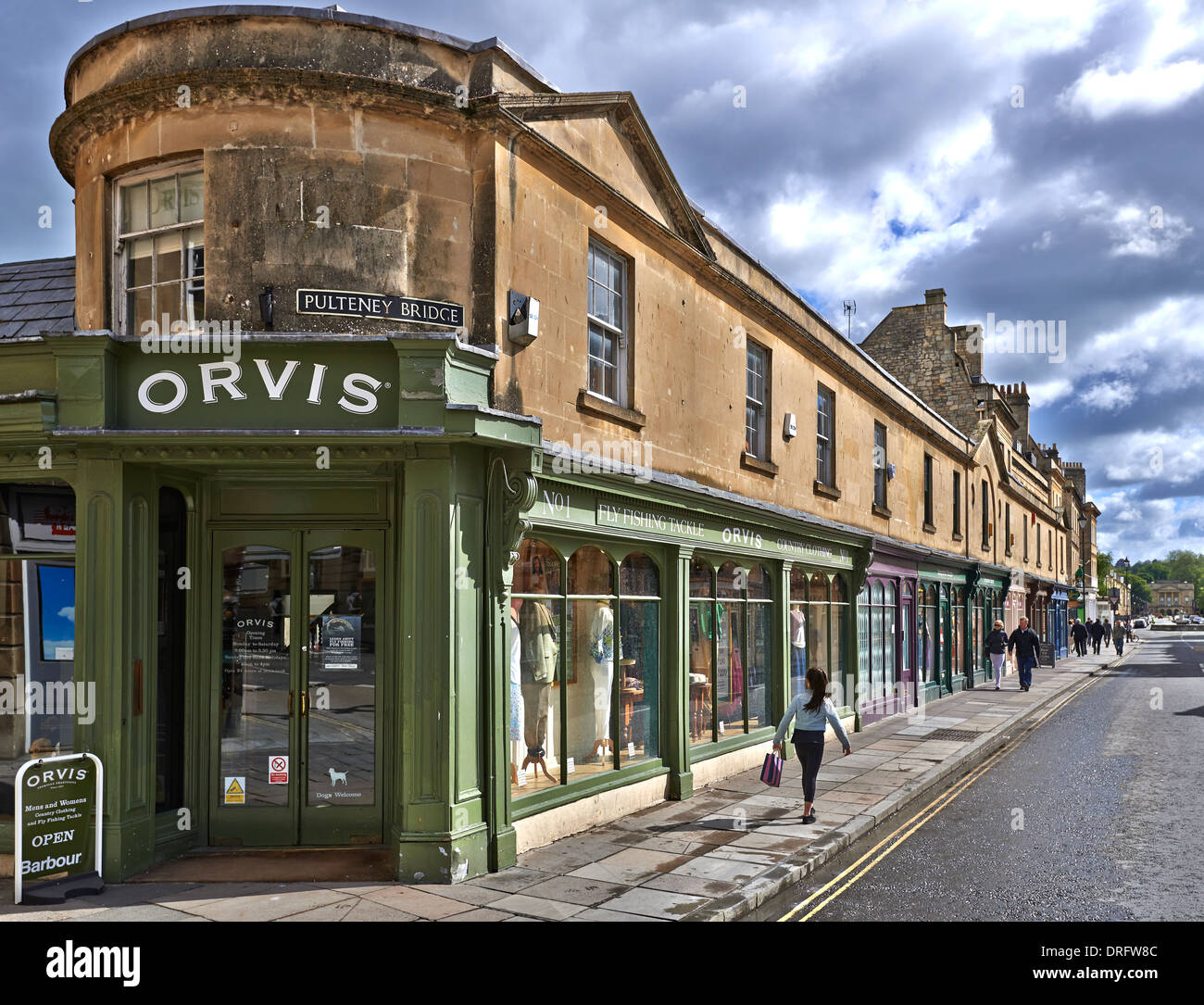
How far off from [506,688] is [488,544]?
52.5 inches

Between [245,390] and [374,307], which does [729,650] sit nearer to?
[374,307]

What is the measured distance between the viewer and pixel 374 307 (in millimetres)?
8312

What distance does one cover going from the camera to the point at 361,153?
848 cm

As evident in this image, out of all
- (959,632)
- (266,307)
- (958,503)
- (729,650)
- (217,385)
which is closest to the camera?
(217,385)

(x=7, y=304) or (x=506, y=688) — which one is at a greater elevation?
(x=7, y=304)

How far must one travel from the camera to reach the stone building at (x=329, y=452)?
26.3 ft

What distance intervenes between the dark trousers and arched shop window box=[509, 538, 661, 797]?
190 centimetres

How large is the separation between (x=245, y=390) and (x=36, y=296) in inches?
230

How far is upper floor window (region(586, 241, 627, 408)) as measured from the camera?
10.7 metres

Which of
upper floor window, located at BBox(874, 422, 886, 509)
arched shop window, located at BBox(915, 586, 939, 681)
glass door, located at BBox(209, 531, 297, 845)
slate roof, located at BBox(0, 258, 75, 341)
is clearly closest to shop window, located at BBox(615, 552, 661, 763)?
glass door, located at BBox(209, 531, 297, 845)

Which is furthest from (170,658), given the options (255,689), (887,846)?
(887,846)

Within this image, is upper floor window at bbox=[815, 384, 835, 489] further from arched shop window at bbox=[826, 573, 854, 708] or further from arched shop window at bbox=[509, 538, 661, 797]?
arched shop window at bbox=[509, 538, 661, 797]

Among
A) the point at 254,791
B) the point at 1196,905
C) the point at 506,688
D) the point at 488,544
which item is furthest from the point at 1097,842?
the point at 254,791
